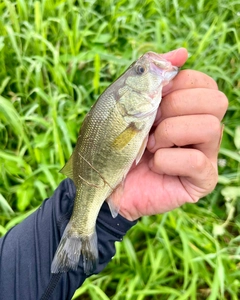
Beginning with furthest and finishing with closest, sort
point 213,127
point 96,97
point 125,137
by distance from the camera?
point 96,97 → point 125,137 → point 213,127

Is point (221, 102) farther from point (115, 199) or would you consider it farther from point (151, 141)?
point (115, 199)

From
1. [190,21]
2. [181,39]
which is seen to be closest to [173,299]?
[181,39]

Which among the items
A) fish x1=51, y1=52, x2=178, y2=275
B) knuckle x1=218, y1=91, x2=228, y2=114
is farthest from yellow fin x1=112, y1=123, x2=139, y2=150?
knuckle x1=218, y1=91, x2=228, y2=114

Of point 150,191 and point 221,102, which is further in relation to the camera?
point 150,191

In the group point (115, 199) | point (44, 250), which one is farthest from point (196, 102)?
point (44, 250)

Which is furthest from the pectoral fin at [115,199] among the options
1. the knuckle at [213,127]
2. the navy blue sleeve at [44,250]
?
the knuckle at [213,127]

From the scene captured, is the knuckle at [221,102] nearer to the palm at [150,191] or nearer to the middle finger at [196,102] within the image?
the middle finger at [196,102]
